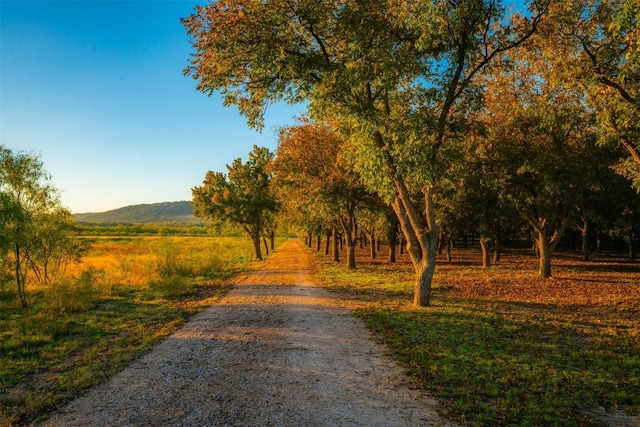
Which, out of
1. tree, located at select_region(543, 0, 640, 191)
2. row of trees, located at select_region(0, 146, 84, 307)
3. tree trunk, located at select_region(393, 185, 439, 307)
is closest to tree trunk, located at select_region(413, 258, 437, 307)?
tree trunk, located at select_region(393, 185, 439, 307)

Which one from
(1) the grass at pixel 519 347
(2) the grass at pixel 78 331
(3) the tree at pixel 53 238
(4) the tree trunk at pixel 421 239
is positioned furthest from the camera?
(3) the tree at pixel 53 238

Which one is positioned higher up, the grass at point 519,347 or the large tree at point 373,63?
the large tree at point 373,63

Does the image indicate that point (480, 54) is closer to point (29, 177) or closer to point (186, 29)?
point (186, 29)

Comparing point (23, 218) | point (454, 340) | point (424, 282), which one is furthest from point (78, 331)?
point (424, 282)

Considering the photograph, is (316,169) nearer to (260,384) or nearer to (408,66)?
(408,66)

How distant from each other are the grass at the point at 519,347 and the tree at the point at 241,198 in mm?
28238

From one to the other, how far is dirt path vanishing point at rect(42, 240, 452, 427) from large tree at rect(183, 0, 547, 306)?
6281mm

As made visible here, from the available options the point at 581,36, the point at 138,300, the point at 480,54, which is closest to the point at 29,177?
the point at 138,300

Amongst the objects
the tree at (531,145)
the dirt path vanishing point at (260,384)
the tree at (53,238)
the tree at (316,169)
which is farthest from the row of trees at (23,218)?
the tree at (531,145)

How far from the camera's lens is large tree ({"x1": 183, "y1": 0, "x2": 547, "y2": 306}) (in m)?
13.4

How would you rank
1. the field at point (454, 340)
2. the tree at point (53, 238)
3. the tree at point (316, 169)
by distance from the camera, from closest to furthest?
the field at point (454, 340) < the tree at point (53, 238) < the tree at point (316, 169)

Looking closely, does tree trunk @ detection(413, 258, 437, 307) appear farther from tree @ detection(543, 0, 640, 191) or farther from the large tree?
tree @ detection(543, 0, 640, 191)

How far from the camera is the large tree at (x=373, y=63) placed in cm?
1336

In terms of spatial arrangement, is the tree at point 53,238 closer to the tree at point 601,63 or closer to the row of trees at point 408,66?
the row of trees at point 408,66
